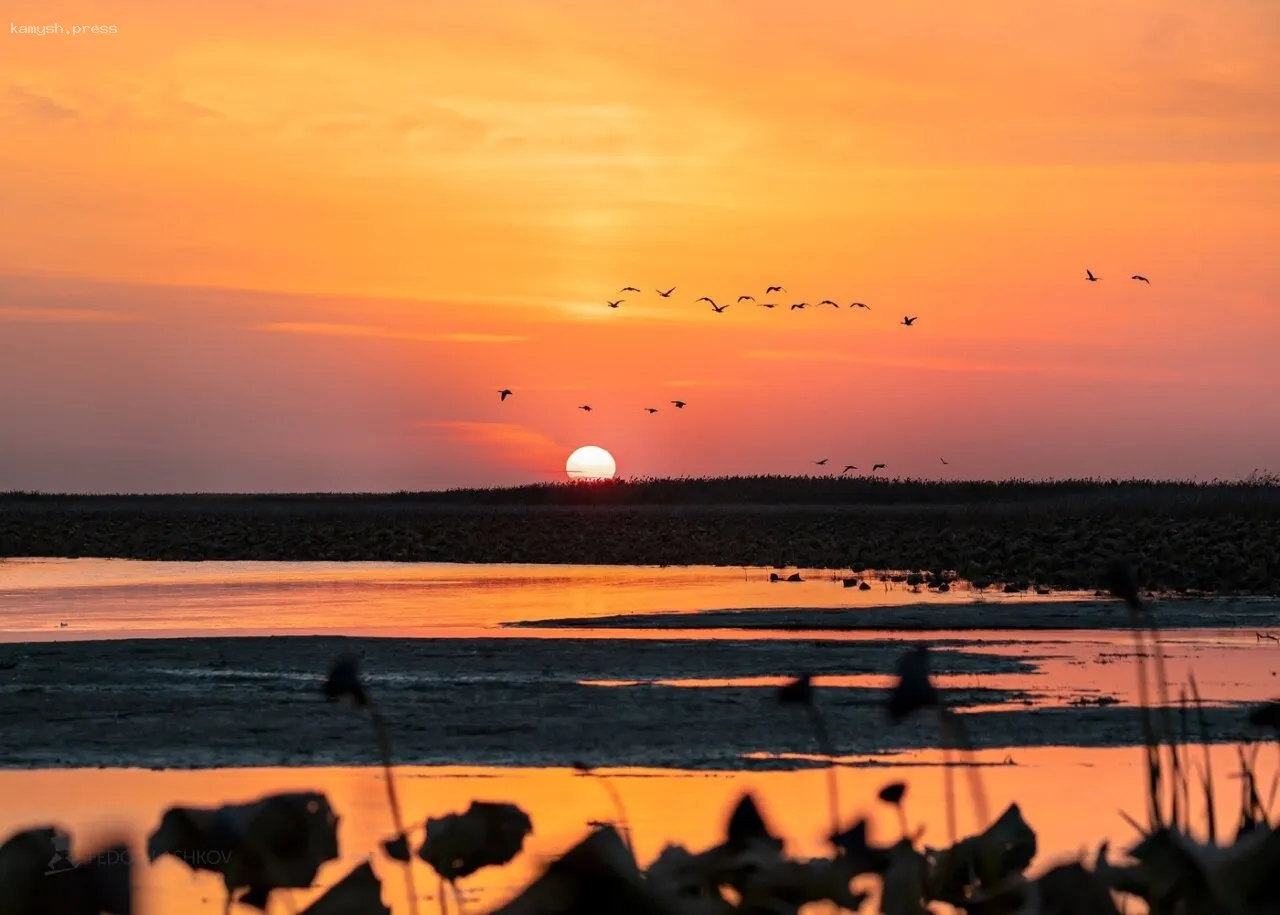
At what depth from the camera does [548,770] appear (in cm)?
1341

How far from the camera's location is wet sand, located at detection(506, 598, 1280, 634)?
26812 mm

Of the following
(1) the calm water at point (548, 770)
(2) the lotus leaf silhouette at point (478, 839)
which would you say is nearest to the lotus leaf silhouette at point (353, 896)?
(1) the calm water at point (548, 770)

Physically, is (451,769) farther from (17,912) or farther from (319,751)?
(17,912)

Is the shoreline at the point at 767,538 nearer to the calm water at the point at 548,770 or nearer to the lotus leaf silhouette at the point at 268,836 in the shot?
the calm water at the point at 548,770

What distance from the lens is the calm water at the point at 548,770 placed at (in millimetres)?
10664

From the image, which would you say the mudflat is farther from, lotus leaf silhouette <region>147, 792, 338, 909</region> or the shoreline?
lotus leaf silhouette <region>147, 792, 338, 909</region>

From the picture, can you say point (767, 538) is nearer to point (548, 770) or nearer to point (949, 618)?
point (949, 618)

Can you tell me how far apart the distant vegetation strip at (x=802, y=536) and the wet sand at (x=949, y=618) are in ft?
22.1

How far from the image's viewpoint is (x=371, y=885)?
10.9 ft

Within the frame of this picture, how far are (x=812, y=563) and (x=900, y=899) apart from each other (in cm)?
4703

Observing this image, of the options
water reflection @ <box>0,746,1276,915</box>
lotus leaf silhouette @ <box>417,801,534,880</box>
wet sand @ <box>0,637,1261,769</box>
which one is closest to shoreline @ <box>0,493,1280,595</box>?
wet sand @ <box>0,637,1261,769</box>

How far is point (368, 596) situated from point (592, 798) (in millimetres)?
23944

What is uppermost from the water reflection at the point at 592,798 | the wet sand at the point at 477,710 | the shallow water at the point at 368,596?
the shallow water at the point at 368,596

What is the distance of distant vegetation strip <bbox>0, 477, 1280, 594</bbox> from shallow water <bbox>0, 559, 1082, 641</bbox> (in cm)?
421
